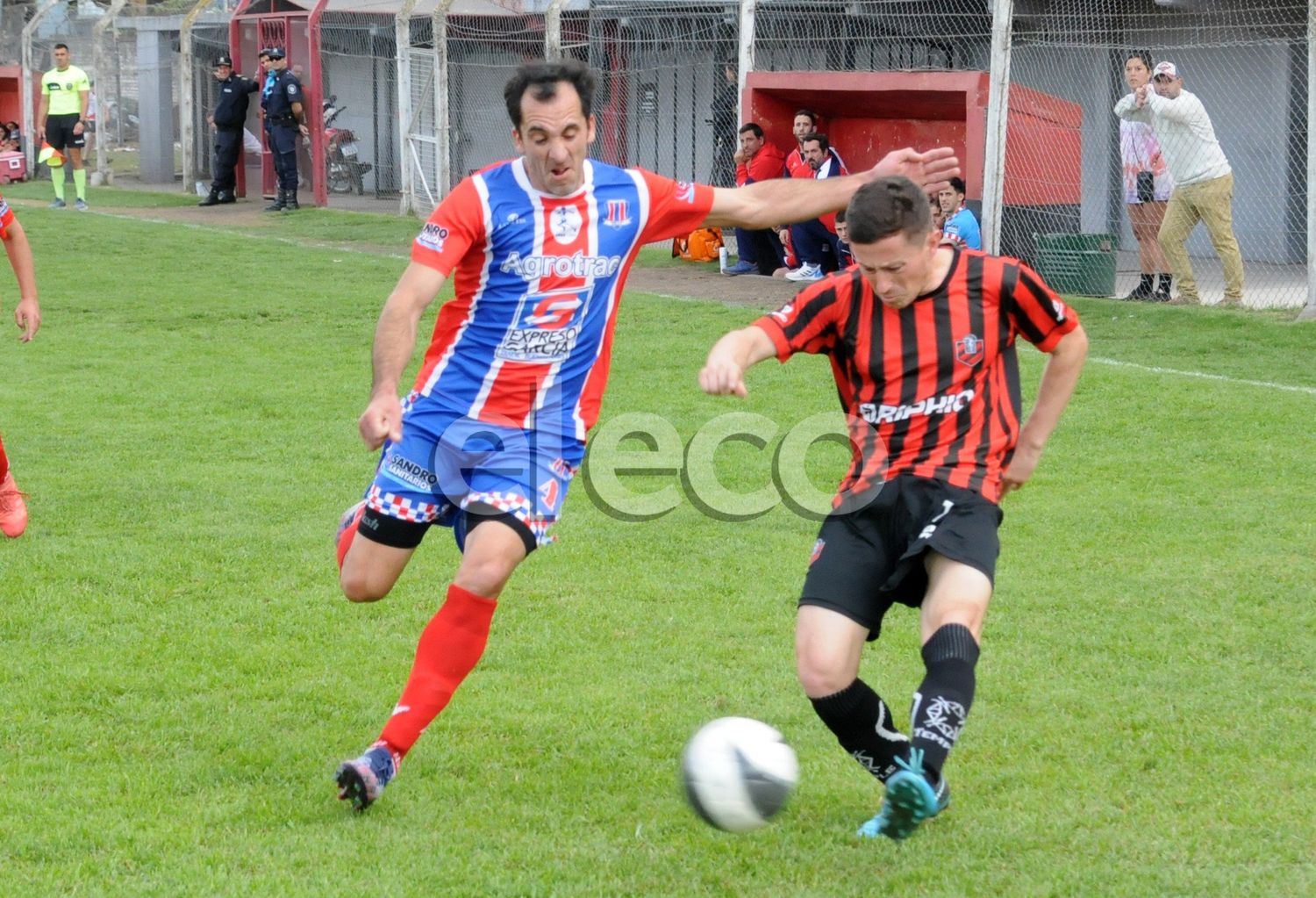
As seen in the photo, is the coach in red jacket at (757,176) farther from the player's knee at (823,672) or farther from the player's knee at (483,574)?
the player's knee at (823,672)

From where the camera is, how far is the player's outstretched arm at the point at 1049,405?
442cm

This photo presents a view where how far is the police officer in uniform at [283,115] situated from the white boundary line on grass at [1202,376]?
14839mm

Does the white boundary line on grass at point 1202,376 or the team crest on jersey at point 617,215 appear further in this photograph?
the white boundary line on grass at point 1202,376

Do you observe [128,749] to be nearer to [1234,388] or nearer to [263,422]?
[263,422]

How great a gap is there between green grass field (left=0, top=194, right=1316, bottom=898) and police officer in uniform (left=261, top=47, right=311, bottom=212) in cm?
1367

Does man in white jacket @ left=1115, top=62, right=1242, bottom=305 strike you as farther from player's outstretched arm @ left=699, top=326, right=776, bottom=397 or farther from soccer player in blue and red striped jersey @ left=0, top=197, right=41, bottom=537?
player's outstretched arm @ left=699, top=326, right=776, bottom=397

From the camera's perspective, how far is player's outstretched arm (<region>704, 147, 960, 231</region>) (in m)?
4.88

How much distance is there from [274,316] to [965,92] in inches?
→ 263

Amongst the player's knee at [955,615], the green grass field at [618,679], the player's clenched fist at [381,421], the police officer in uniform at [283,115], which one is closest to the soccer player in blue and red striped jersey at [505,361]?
the player's clenched fist at [381,421]

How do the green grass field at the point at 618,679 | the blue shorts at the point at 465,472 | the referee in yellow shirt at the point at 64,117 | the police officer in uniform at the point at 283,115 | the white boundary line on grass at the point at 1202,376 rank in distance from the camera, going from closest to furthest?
1. the green grass field at the point at 618,679
2. the blue shorts at the point at 465,472
3. the white boundary line on grass at the point at 1202,376
4. the police officer in uniform at the point at 283,115
5. the referee in yellow shirt at the point at 64,117

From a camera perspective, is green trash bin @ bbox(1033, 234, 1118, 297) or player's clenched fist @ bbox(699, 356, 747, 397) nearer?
player's clenched fist @ bbox(699, 356, 747, 397)

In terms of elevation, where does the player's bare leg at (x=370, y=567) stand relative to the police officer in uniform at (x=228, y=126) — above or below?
below

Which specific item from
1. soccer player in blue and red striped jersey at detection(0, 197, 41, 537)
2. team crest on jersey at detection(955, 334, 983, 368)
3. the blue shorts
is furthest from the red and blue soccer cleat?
team crest on jersey at detection(955, 334, 983, 368)

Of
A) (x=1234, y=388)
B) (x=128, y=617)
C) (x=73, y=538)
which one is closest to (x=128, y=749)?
(x=128, y=617)
